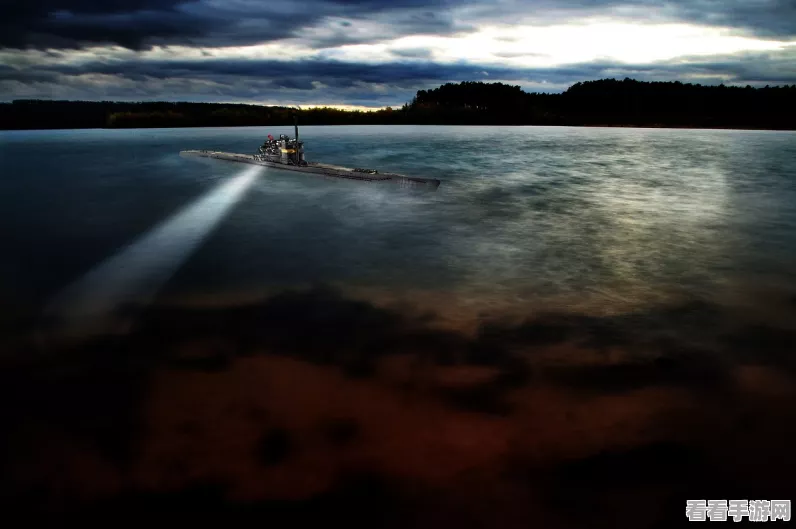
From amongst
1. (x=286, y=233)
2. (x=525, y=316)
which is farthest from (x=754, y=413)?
(x=286, y=233)

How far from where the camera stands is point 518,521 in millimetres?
9031

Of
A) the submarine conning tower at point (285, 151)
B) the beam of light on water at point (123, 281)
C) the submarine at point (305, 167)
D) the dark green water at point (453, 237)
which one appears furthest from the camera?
the submarine conning tower at point (285, 151)

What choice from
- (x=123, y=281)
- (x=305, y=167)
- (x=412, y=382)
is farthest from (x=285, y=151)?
(x=412, y=382)

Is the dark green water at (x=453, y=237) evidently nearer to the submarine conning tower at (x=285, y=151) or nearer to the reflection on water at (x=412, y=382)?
the reflection on water at (x=412, y=382)

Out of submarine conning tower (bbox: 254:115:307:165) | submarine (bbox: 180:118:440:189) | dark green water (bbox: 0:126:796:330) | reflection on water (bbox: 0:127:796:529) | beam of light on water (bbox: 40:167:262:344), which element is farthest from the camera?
submarine conning tower (bbox: 254:115:307:165)

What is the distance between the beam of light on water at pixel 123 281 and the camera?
61.9 ft

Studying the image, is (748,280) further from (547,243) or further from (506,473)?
(506,473)

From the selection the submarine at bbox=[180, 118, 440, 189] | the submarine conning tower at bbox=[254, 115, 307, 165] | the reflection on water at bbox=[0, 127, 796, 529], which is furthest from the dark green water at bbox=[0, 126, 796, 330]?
the submarine conning tower at bbox=[254, 115, 307, 165]

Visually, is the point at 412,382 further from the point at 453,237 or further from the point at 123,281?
the point at 453,237

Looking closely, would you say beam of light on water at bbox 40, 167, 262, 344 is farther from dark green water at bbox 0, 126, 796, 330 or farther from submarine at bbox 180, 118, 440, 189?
submarine at bbox 180, 118, 440, 189

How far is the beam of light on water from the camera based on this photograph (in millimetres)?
18875

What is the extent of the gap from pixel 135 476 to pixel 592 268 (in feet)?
73.4

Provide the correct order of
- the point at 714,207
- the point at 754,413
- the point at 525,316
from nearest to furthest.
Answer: the point at 754,413, the point at 525,316, the point at 714,207

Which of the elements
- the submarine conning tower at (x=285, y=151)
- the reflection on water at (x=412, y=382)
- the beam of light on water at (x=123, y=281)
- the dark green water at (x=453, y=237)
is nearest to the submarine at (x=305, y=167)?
the submarine conning tower at (x=285, y=151)
